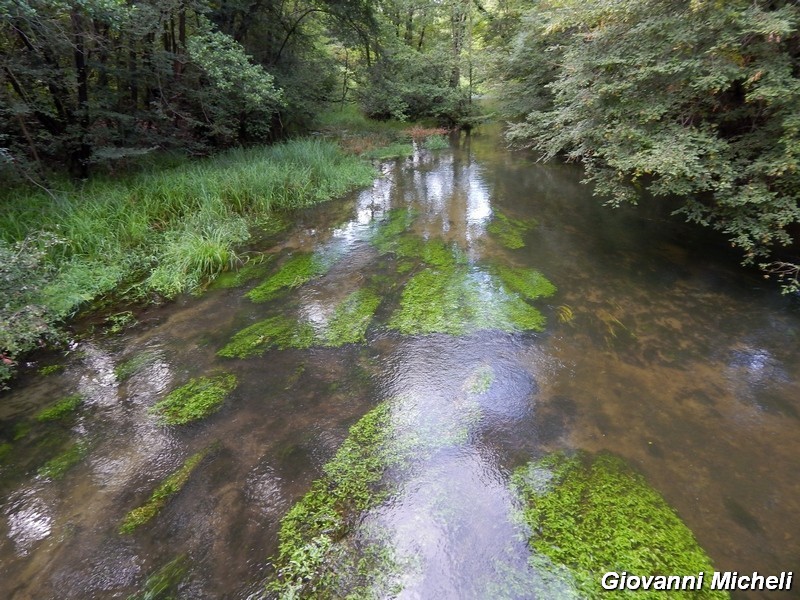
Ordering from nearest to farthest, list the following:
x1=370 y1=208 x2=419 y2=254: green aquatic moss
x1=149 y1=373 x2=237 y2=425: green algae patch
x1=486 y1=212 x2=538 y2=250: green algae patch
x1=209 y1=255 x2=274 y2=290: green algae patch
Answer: x1=149 y1=373 x2=237 y2=425: green algae patch, x1=209 y1=255 x2=274 y2=290: green algae patch, x1=486 y1=212 x2=538 y2=250: green algae patch, x1=370 y1=208 x2=419 y2=254: green aquatic moss

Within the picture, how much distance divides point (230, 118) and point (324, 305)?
6.75 m

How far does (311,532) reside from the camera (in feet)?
6.89

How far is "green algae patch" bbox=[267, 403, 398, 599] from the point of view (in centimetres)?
188

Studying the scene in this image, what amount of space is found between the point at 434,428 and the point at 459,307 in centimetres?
171

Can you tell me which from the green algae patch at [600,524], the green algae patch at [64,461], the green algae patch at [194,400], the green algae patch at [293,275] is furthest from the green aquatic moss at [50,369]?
the green algae patch at [600,524]

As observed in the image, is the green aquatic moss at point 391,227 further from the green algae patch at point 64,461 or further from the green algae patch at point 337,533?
the green algae patch at point 64,461

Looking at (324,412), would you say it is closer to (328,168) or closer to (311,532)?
(311,532)

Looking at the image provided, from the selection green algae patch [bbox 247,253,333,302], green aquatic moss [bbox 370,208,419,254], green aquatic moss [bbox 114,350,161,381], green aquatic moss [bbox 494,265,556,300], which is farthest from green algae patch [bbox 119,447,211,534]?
green aquatic moss [bbox 370,208,419,254]

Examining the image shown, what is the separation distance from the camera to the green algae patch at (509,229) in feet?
18.9

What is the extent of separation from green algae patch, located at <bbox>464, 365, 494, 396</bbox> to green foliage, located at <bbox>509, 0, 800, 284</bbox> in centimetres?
250

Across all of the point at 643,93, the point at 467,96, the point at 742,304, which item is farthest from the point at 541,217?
the point at 467,96

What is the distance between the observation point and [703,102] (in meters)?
3.76

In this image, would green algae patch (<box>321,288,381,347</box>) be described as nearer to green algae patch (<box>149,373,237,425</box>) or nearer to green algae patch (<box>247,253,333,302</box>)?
green algae patch (<box>247,253,333,302</box>)

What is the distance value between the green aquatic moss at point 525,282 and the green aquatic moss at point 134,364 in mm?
3772
